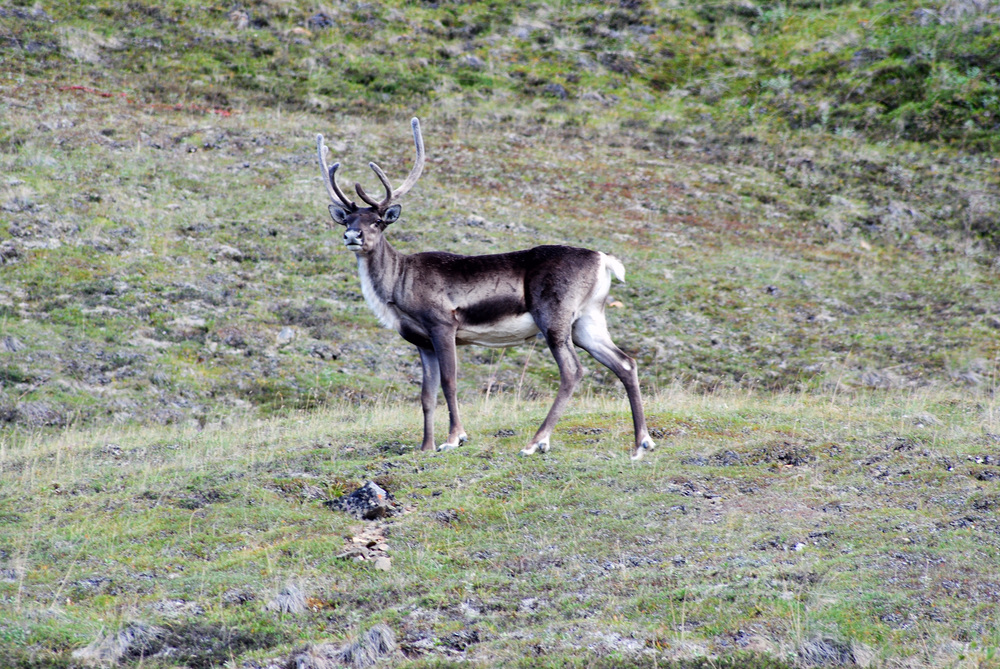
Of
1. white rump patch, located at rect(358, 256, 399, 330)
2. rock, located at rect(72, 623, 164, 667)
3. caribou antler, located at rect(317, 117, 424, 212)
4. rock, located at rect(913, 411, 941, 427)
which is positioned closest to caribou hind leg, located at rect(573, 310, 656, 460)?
white rump patch, located at rect(358, 256, 399, 330)

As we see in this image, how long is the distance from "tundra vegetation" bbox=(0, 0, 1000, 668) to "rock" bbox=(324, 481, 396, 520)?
16 cm

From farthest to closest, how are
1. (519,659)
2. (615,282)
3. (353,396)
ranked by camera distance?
(615,282), (353,396), (519,659)

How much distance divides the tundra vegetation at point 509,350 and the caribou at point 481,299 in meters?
0.87

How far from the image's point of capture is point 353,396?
1527cm

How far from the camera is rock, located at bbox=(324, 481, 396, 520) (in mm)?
8195

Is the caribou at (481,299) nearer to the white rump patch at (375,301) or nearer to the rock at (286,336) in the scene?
the white rump patch at (375,301)

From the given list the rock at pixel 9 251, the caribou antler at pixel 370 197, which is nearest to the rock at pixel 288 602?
the caribou antler at pixel 370 197

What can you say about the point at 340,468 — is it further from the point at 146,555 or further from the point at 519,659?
the point at 519,659

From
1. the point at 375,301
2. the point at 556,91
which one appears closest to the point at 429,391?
the point at 375,301

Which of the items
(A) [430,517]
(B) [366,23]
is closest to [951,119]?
(B) [366,23]

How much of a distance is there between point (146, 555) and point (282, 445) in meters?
3.49

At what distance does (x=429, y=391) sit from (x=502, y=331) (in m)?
1.07

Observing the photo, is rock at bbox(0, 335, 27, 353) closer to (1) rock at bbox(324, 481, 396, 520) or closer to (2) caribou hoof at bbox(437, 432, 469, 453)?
(2) caribou hoof at bbox(437, 432, 469, 453)

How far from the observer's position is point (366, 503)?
27.5ft
